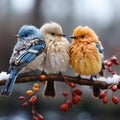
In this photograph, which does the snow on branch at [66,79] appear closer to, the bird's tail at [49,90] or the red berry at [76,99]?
the red berry at [76,99]

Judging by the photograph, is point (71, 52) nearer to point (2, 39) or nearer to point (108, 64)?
point (108, 64)

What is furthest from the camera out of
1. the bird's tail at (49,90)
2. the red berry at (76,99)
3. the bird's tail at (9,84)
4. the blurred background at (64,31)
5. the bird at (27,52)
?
the blurred background at (64,31)

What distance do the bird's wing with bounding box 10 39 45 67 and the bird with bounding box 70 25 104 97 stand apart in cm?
18

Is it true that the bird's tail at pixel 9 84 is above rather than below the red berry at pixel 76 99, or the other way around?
above

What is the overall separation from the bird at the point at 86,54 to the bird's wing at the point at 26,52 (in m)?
0.18

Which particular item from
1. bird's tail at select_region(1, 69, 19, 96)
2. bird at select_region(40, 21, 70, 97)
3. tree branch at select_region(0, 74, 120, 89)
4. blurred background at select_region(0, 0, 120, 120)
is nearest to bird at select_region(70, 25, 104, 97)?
bird at select_region(40, 21, 70, 97)

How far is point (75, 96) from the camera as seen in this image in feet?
9.57

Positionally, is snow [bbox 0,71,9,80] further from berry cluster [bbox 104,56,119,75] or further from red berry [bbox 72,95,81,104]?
berry cluster [bbox 104,56,119,75]

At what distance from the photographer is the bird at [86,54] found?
10.0 feet

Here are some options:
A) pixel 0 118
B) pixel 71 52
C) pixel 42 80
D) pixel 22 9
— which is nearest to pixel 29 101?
pixel 42 80

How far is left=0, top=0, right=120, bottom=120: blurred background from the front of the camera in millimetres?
6992

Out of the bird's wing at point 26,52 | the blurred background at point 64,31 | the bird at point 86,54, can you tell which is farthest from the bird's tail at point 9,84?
the blurred background at point 64,31

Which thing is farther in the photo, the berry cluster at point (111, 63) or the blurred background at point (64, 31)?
the blurred background at point (64, 31)

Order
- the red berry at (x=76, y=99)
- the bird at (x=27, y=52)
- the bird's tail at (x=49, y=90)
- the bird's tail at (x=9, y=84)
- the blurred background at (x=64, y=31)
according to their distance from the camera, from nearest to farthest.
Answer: the bird's tail at (x=9, y=84) → the red berry at (x=76, y=99) → the bird at (x=27, y=52) → the bird's tail at (x=49, y=90) → the blurred background at (x=64, y=31)
